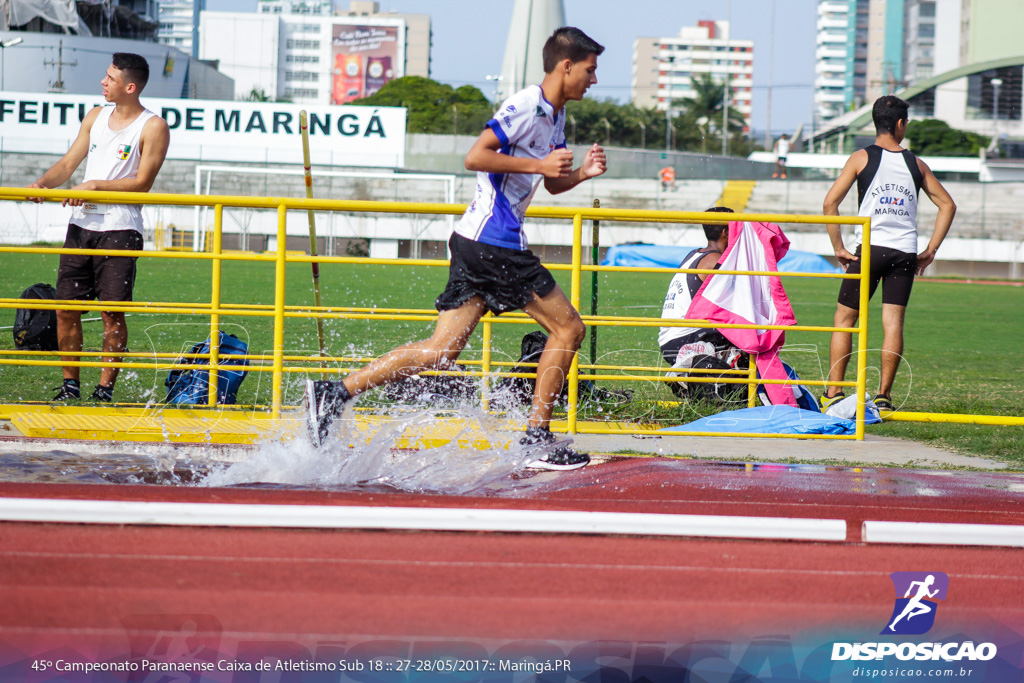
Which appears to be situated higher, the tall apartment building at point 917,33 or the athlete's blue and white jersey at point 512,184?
the tall apartment building at point 917,33

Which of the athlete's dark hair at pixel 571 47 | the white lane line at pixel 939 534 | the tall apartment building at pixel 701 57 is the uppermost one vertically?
the tall apartment building at pixel 701 57

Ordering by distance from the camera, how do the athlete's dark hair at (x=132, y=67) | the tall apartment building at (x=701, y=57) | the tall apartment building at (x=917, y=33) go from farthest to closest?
the tall apartment building at (x=701, y=57), the tall apartment building at (x=917, y=33), the athlete's dark hair at (x=132, y=67)

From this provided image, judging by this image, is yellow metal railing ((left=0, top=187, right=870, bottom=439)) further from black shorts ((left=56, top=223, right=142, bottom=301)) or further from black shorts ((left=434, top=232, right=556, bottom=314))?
black shorts ((left=434, top=232, right=556, bottom=314))

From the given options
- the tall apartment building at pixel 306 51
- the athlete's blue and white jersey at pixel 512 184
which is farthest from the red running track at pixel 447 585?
the tall apartment building at pixel 306 51

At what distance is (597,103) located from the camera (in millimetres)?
91125

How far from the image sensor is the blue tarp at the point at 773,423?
5469mm

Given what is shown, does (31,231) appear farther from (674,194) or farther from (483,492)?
(674,194)

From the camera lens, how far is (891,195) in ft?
20.2

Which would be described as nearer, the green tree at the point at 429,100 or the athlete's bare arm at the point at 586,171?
the athlete's bare arm at the point at 586,171

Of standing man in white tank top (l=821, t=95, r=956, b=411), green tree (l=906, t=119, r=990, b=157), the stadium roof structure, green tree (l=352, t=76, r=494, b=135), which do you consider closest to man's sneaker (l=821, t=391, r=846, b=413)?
standing man in white tank top (l=821, t=95, r=956, b=411)

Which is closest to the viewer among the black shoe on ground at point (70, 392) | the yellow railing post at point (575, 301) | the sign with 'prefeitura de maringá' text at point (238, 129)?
the yellow railing post at point (575, 301)

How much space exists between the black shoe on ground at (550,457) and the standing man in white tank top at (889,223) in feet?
8.38

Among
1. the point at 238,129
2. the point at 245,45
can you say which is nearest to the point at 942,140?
the point at 238,129

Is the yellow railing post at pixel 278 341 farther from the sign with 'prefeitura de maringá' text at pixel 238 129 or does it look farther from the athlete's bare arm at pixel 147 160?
the sign with 'prefeitura de maringá' text at pixel 238 129
